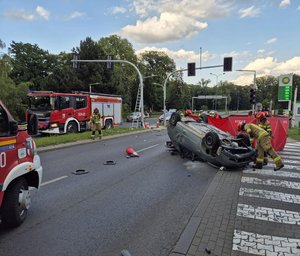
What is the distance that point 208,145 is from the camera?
10117 millimetres

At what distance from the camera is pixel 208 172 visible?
31.0ft

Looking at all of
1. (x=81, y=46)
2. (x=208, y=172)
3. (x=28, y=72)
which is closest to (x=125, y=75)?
(x=81, y=46)

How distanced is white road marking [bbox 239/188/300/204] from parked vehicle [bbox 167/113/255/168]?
7.54 ft

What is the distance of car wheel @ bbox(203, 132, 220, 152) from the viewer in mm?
9758

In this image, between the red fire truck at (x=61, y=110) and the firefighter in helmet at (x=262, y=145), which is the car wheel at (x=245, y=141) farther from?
the red fire truck at (x=61, y=110)

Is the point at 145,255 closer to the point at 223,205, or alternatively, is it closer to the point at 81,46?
the point at 223,205

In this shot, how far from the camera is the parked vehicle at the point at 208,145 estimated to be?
957 centimetres

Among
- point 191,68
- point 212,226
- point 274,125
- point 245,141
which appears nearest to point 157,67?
point 191,68

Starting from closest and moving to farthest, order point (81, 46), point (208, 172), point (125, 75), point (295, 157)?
point (208, 172) < point (295, 157) < point (81, 46) < point (125, 75)

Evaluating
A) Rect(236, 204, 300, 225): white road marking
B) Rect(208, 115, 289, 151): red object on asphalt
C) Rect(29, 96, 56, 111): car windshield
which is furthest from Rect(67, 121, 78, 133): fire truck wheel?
Rect(236, 204, 300, 225): white road marking

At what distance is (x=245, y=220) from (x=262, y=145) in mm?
4698

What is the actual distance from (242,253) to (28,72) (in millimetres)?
73140

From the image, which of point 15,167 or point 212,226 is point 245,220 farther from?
point 15,167

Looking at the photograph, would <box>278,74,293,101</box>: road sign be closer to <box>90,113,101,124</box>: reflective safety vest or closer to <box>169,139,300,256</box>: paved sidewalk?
<box>90,113,101,124</box>: reflective safety vest
